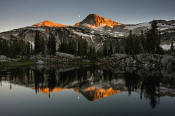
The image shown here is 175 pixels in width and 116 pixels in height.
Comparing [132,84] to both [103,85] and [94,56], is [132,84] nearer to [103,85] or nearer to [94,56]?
[103,85]

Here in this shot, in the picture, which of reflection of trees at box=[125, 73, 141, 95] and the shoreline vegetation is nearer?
reflection of trees at box=[125, 73, 141, 95]

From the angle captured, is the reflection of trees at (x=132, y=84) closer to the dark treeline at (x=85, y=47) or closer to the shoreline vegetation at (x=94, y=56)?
the shoreline vegetation at (x=94, y=56)

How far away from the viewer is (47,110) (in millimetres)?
19672

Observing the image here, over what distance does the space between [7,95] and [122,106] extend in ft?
65.9

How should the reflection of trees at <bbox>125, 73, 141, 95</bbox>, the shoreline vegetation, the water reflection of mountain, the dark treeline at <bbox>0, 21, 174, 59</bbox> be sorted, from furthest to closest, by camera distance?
the dark treeline at <bbox>0, 21, 174, 59</bbox> → the shoreline vegetation → the reflection of trees at <bbox>125, 73, 141, 95</bbox> → the water reflection of mountain

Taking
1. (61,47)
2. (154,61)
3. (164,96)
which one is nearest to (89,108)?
(164,96)

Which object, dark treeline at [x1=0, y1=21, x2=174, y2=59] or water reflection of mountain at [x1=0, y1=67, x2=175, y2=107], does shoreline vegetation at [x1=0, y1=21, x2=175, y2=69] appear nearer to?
dark treeline at [x1=0, y1=21, x2=174, y2=59]

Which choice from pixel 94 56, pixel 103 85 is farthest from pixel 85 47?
pixel 103 85

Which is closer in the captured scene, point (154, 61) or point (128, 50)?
point (154, 61)

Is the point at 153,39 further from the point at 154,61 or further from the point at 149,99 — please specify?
the point at 149,99

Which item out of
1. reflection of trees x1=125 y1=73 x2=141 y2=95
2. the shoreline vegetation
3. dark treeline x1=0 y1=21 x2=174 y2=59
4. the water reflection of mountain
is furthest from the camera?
dark treeline x1=0 y1=21 x2=174 y2=59

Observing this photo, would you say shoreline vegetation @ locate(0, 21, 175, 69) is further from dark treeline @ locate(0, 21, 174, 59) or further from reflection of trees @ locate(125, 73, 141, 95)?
reflection of trees @ locate(125, 73, 141, 95)

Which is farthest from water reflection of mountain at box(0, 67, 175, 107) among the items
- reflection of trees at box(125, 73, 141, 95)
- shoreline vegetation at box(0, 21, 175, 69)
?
shoreline vegetation at box(0, 21, 175, 69)

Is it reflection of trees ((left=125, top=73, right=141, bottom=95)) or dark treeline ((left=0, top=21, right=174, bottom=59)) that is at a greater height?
dark treeline ((left=0, top=21, right=174, bottom=59))
